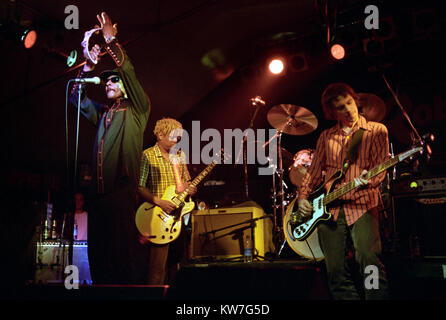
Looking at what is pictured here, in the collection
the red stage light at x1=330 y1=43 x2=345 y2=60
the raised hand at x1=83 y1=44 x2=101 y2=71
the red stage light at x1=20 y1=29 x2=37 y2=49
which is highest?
the red stage light at x1=330 y1=43 x2=345 y2=60

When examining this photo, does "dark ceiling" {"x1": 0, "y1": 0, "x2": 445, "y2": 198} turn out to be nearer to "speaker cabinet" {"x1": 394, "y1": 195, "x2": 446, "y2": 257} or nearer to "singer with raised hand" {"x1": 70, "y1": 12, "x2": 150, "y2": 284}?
"singer with raised hand" {"x1": 70, "y1": 12, "x2": 150, "y2": 284}

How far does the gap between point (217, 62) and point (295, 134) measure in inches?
101

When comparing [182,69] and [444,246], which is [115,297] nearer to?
[444,246]

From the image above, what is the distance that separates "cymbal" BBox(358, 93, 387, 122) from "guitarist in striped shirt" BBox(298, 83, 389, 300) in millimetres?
1409

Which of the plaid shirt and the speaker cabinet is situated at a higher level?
the plaid shirt

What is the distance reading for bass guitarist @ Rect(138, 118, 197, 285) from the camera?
4.07 metres

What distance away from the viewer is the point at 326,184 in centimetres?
311

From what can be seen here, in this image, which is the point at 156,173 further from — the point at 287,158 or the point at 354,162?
the point at 287,158

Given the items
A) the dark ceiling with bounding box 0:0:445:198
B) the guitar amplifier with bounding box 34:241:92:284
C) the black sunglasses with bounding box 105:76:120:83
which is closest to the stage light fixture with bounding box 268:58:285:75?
the dark ceiling with bounding box 0:0:445:198

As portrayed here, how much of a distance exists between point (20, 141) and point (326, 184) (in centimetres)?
635

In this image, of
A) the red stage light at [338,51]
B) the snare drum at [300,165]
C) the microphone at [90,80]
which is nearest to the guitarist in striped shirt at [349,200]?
the microphone at [90,80]

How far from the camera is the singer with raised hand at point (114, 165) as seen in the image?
3.35 m

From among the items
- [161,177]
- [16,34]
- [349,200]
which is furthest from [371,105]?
[16,34]

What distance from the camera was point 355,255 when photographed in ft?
8.97
